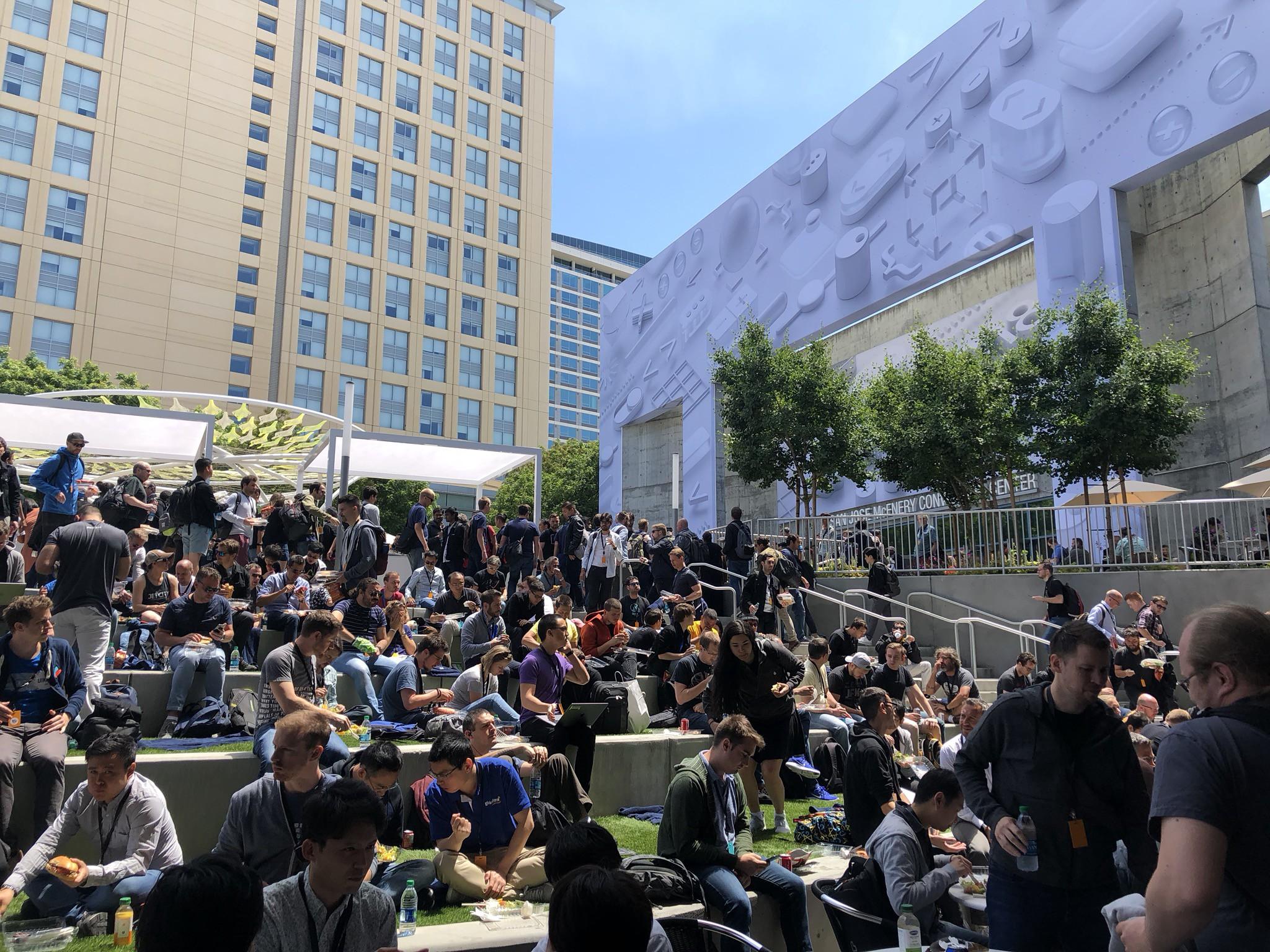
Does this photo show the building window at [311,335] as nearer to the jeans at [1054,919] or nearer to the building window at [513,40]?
the building window at [513,40]

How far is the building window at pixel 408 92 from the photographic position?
62969 mm

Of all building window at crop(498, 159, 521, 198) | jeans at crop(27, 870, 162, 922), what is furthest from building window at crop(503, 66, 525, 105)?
jeans at crop(27, 870, 162, 922)

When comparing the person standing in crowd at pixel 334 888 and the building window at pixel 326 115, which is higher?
the building window at pixel 326 115

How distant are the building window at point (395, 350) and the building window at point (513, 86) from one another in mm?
21772

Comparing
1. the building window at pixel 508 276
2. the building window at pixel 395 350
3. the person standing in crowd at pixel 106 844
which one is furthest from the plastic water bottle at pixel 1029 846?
the building window at pixel 508 276

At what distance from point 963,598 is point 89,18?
57394 mm

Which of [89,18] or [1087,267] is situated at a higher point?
[89,18]

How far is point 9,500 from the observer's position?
10.6 meters

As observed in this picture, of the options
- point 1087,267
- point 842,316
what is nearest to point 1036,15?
point 1087,267

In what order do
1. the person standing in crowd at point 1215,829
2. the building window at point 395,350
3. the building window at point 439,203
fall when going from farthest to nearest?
the building window at point 439,203
the building window at point 395,350
the person standing in crowd at point 1215,829

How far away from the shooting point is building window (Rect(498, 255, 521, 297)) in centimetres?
6562

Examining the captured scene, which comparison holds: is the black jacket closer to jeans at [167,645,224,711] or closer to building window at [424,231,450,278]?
jeans at [167,645,224,711]

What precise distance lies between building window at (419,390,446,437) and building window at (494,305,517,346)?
6894 mm

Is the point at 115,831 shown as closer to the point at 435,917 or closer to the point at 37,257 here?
the point at 435,917
